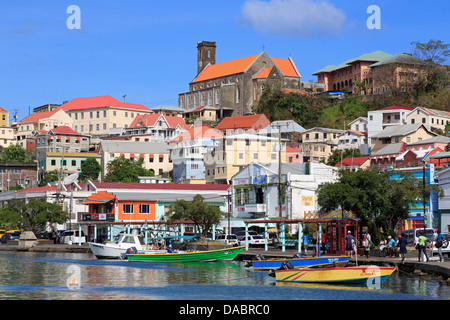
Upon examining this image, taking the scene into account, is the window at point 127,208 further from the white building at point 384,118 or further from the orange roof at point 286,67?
the orange roof at point 286,67

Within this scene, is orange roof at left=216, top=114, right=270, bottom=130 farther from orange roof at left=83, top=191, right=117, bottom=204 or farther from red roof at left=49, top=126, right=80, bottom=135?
orange roof at left=83, top=191, right=117, bottom=204

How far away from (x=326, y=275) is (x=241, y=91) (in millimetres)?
150190

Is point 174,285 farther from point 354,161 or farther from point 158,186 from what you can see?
point 354,161

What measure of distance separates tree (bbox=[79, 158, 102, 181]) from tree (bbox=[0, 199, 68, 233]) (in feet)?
175

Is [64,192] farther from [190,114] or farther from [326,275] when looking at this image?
[190,114]

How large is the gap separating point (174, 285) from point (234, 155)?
268 ft

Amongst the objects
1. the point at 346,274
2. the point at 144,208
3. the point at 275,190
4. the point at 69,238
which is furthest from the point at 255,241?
the point at 346,274

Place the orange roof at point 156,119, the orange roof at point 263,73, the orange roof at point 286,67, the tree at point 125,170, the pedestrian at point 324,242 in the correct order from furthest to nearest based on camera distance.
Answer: the orange roof at point 286,67, the orange roof at point 263,73, the orange roof at point 156,119, the tree at point 125,170, the pedestrian at point 324,242

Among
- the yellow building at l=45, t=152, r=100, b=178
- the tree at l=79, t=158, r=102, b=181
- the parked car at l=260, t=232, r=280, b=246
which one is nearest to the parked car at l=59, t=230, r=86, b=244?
the parked car at l=260, t=232, r=280, b=246

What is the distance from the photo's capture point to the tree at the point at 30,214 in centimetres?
8506

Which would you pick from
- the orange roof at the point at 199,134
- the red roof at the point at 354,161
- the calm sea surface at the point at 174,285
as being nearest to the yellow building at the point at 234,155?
the red roof at the point at 354,161

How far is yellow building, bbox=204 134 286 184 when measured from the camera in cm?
12038

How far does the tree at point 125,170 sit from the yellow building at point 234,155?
1624cm
